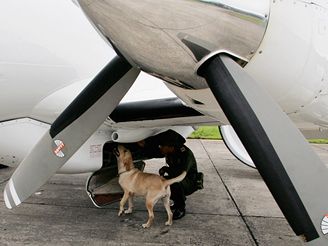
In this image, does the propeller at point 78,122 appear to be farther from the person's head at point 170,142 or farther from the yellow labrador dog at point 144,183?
the person's head at point 170,142

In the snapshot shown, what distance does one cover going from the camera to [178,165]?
441cm

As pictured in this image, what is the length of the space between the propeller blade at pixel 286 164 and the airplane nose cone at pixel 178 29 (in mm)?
276

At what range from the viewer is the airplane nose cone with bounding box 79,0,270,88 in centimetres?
155

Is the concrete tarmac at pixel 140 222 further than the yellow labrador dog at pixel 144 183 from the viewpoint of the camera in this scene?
No

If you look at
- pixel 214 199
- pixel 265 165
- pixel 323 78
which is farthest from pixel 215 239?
pixel 265 165

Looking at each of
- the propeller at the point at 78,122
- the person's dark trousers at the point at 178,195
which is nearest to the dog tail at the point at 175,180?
the person's dark trousers at the point at 178,195

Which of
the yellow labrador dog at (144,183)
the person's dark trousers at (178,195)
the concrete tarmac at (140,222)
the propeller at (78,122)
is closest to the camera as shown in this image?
the propeller at (78,122)

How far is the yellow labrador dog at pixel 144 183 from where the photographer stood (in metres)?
3.96

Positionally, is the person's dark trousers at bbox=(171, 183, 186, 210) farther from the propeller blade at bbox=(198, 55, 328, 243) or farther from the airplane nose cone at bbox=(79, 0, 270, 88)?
the propeller blade at bbox=(198, 55, 328, 243)

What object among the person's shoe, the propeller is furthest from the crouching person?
the propeller

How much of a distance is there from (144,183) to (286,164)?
8.67ft

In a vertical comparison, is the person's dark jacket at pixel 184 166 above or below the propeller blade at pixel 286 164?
below

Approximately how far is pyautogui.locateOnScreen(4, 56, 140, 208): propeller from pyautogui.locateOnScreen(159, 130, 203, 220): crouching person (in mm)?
1768

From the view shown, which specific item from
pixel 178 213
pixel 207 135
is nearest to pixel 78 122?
pixel 178 213
